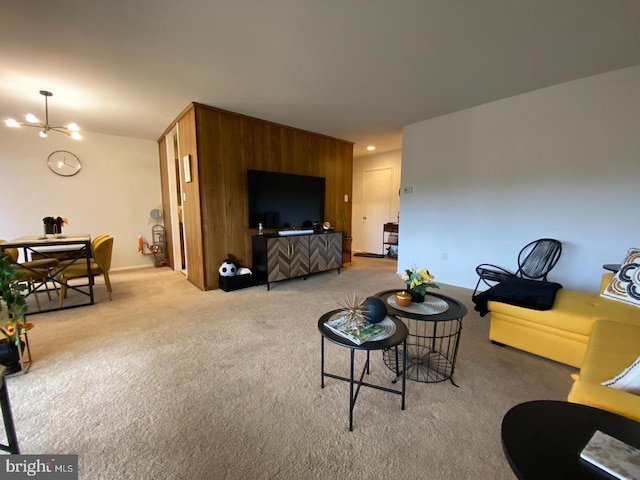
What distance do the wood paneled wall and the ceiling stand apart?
1.07ft

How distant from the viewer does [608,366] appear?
1.32 meters

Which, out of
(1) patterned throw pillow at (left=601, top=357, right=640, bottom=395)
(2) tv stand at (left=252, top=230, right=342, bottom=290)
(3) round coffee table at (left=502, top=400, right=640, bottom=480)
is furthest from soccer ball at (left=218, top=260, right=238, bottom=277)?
Answer: (1) patterned throw pillow at (left=601, top=357, right=640, bottom=395)

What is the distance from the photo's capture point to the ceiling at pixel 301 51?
6.13 ft

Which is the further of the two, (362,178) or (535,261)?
(362,178)

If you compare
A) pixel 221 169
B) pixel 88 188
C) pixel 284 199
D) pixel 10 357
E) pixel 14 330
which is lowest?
pixel 10 357

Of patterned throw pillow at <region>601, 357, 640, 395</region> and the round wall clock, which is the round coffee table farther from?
the round wall clock

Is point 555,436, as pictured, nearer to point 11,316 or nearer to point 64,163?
point 11,316

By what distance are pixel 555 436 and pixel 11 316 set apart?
2.93 meters

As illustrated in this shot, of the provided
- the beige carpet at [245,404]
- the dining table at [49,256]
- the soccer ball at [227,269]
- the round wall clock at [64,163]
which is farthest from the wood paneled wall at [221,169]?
the round wall clock at [64,163]

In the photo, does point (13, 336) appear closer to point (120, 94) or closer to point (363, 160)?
point (120, 94)

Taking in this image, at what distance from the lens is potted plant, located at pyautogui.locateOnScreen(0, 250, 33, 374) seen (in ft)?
5.47

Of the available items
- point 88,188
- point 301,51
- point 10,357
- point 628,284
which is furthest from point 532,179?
point 88,188

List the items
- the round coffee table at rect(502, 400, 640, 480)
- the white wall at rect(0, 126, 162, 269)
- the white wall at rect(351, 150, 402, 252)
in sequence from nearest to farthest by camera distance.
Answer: the round coffee table at rect(502, 400, 640, 480)
the white wall at rect(0, 126, 162, 269)
the white wall at rect(351, 150, 402, 252)

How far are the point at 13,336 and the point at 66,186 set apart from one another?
391 centimetres
